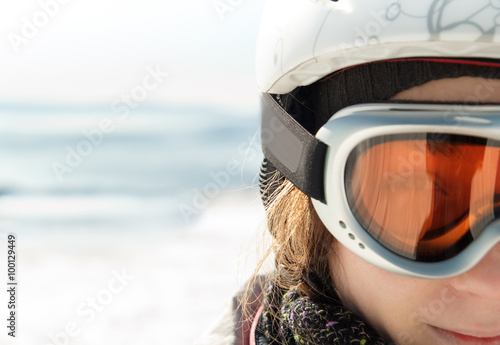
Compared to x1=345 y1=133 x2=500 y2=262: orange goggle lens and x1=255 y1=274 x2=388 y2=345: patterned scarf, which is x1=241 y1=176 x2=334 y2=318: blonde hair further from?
x1=345 y1=133 x2=500 y2=262: orange goggle lens

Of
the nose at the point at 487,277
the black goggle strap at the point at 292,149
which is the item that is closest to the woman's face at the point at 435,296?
the nose at the point at 487,277

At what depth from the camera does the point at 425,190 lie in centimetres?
105

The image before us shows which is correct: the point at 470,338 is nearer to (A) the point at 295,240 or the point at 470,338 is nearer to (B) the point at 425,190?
(B) the point at 425,190

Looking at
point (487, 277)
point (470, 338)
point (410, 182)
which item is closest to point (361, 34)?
point (410, 182)

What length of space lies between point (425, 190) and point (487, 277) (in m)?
0.21

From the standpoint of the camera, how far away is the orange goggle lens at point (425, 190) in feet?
3.31

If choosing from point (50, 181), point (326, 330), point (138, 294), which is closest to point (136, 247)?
point (138, 294)

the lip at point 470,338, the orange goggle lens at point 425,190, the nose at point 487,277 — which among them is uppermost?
the orange goggle lens at point 425,190

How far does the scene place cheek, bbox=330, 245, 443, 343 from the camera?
3.82 feet

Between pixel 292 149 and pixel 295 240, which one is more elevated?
pixel 292 149

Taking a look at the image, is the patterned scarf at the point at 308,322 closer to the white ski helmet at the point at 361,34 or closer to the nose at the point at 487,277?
the nose at the point at 487,277

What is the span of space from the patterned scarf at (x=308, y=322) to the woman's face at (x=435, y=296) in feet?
0.14

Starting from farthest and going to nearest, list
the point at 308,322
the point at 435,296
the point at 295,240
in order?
the point at 295,240 → the point at 308,322 → the point at 435,296

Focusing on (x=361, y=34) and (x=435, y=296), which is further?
(x=435, y=296)
